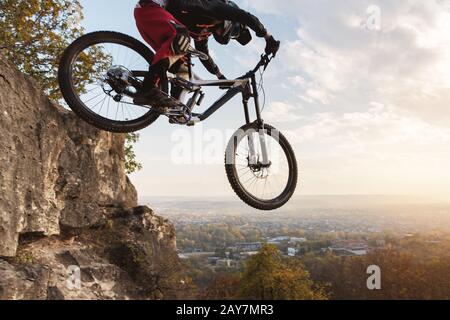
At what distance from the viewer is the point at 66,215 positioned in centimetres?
1391

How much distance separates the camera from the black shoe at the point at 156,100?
6.02m

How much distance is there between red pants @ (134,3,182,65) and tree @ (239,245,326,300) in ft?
176

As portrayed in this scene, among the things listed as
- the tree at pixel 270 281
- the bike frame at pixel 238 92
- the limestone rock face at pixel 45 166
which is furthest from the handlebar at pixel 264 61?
the tree at pixel 270 281

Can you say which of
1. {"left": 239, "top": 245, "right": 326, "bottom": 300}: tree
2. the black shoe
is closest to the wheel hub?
the black shoe

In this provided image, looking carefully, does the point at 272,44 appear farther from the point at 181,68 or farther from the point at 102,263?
the point at 102,263

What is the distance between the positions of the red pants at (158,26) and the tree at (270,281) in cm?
5351

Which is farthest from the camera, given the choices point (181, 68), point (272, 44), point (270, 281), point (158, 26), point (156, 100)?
point (270, 281)

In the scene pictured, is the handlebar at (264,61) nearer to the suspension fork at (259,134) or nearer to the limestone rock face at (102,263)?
the suspension fork at (259,134)

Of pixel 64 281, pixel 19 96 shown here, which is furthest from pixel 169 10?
pixel 64 281

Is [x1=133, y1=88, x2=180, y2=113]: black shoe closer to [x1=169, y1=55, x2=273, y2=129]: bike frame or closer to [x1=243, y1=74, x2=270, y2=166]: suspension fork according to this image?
[x1=169, y1=55, x2=273, y2=129]: bike frame

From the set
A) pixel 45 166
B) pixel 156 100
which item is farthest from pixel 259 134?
pixel 45 166

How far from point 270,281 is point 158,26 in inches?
2148
